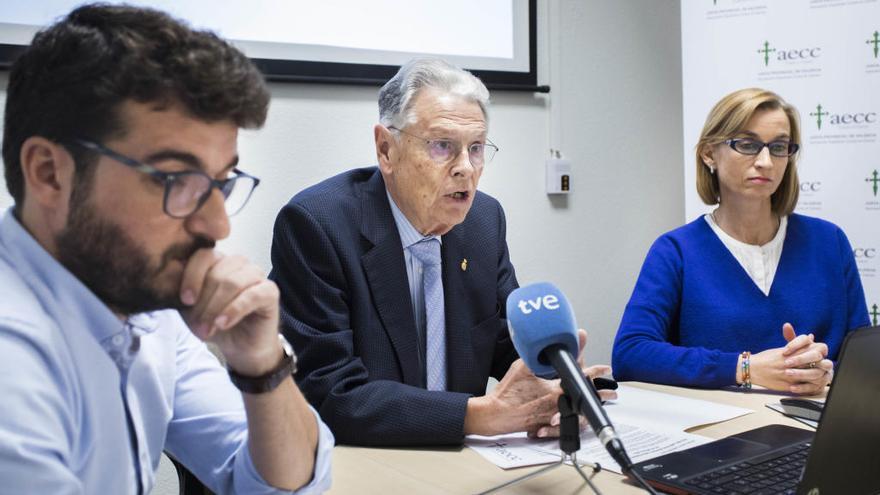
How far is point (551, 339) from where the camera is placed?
1.09 metres

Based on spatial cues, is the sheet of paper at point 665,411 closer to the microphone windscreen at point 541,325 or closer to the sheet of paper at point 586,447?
the sheet of paper at point 586,447

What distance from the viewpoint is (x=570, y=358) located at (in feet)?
3.52

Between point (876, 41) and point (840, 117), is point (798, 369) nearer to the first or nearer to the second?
point (840, 117)

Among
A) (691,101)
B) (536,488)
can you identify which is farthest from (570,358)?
(691,101)

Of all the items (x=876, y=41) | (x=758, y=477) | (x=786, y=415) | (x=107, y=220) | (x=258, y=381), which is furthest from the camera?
(x=876, y=41)

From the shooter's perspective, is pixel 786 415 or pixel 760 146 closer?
pixel 786 415

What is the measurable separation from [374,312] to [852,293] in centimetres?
149

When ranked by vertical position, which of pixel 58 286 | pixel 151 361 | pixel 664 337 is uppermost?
pixel 58 286

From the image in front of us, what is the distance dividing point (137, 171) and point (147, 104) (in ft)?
0.25

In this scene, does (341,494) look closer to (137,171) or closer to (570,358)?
(570,358)

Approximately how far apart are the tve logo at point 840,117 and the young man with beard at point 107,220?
2445 mm

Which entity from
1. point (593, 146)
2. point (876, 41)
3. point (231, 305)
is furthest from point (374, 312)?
point (876, 41)

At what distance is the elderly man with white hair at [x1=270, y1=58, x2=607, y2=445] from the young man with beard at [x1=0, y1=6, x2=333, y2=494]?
0.59 metres

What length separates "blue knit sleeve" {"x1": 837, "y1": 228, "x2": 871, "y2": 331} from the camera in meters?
2.36
